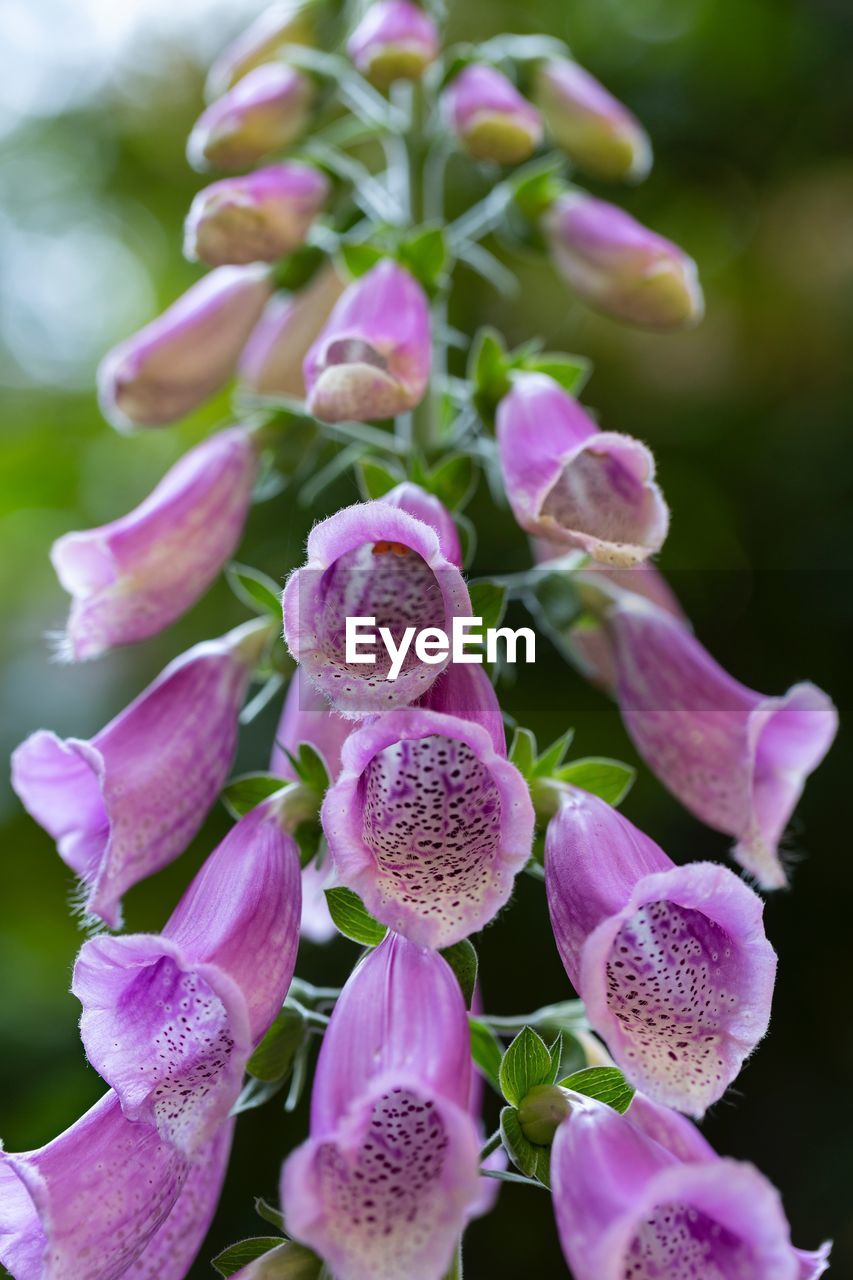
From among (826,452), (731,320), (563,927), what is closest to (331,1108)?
(563,927)

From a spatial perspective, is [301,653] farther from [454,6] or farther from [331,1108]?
[454,6]

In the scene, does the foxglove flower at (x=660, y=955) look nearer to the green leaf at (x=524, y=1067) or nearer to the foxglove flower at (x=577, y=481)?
the green leaf at (x=524, y=1067)

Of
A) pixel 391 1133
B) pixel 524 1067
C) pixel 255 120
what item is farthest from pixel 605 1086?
pixel 255 120

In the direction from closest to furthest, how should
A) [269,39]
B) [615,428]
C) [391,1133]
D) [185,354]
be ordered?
Result: [391,1133]
[185,354]
[269,39]
[615,428]

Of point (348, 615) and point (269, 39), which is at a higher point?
point (269, 39)

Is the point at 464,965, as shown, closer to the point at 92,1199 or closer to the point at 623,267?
the point at 92,1199

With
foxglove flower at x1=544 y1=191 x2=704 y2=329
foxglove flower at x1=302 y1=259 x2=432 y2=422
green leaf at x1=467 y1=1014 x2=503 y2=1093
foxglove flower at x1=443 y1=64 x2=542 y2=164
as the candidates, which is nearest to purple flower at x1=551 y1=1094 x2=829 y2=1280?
green leaf at x1=467 y1=1014 x2=503 y2=1093
